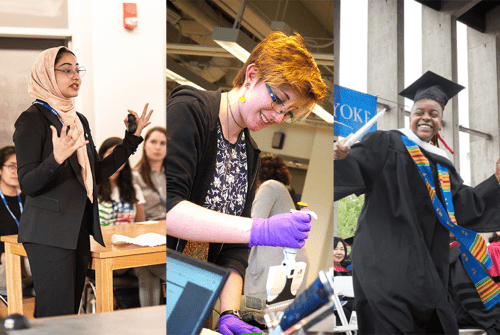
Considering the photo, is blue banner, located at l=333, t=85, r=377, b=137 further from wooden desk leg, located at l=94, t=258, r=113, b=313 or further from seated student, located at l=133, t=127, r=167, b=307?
wooden desk leg, located at l=94, t=258, r=113, b=313

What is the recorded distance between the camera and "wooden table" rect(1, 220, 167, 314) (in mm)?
2412

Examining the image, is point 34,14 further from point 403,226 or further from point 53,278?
point 403,226

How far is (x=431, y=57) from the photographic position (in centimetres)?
225

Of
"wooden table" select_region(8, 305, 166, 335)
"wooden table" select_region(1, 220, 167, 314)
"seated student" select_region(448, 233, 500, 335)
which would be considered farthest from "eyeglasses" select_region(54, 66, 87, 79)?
"seated student" select_region(448, 233, 500, 335)

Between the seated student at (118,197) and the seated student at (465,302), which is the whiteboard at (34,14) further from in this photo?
the seated student at (465,302)

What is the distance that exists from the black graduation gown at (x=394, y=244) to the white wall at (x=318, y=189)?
504 mm

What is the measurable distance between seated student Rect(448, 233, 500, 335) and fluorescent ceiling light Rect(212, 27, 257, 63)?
53.0 inches

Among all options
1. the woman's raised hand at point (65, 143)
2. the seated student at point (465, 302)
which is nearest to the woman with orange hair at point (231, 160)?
the seated student at point (465, 302)

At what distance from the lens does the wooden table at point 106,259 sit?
241 cm

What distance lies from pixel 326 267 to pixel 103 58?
1.85 m

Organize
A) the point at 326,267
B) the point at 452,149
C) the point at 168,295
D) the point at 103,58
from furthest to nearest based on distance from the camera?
1. the point at 103,58
2. the point at 452,149
3. the point at 326,267
4. the point at 168,295

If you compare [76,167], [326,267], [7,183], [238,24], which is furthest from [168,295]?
[7,183]

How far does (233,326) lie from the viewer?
144 centimetres

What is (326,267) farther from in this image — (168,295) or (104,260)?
(104,260)
